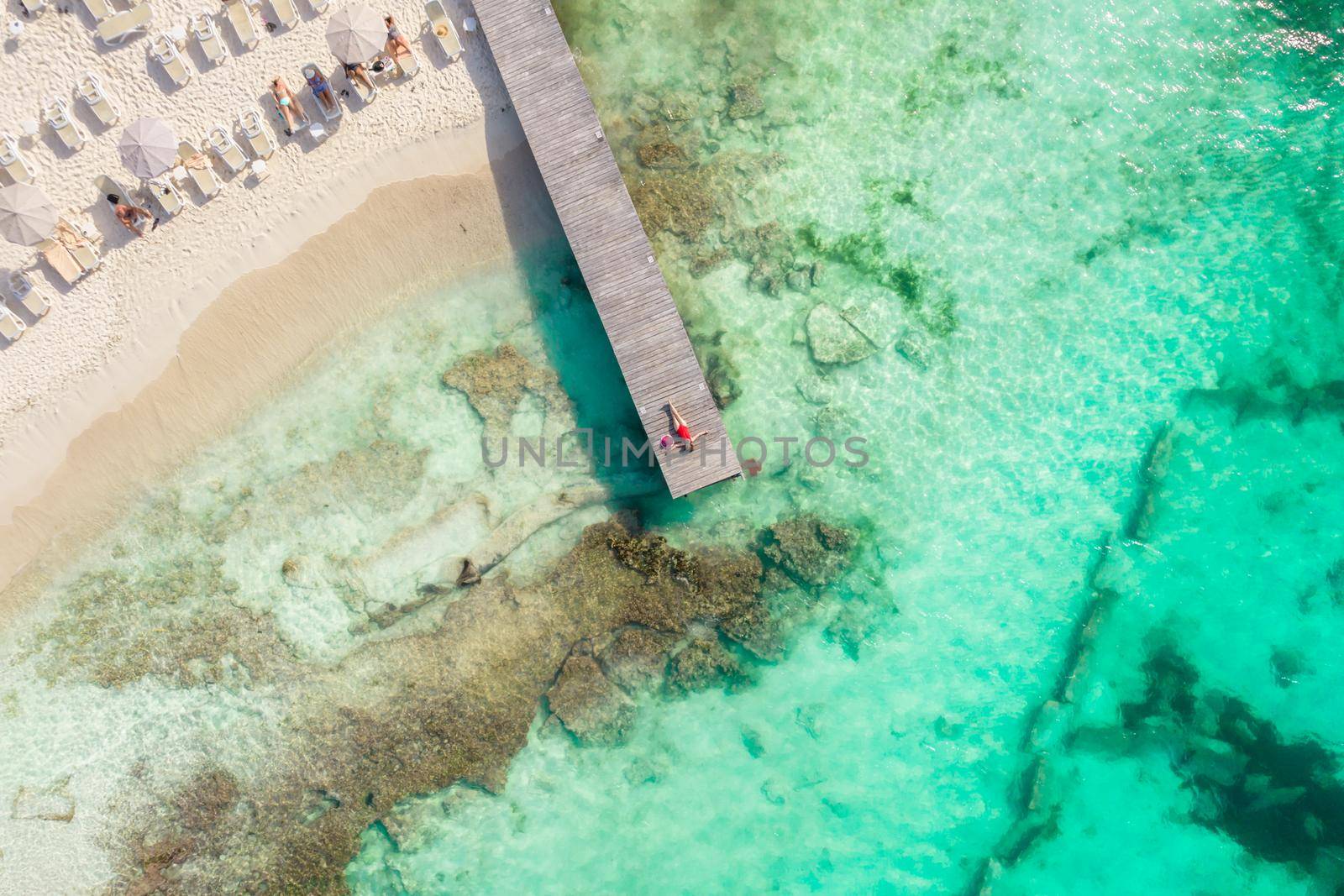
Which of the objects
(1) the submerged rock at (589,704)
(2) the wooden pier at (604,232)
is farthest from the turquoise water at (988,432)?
(2) the wooden pier at (604,232)

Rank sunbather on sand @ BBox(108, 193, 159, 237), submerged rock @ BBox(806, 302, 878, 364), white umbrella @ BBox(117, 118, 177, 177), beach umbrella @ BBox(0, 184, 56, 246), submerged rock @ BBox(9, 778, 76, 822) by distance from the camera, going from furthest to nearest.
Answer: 1. submerged rock @ BBox(806, 302, 878, 364)
2. submerged rock @ BBox(9, 778, 76, 822)
3. sunbather on sand @ BBox(108, 193, 159, 237)
4. white umbrella @ BBox(117, 118, 177, 177)
5. beach umbrella @ BBox(0, 184, 56, 246)

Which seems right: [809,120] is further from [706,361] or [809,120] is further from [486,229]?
[486,229]

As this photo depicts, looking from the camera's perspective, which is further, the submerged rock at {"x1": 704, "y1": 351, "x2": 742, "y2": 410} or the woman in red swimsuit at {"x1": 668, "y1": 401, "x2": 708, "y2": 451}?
the submerged rock at {"x1": 704, "y1": 351, "x2": 742, "y2": 410}

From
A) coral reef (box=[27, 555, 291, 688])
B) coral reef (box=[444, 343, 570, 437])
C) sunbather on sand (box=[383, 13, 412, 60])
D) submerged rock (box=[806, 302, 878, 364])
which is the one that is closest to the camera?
sunbather on sand (box=[383, 13, 412, 60])

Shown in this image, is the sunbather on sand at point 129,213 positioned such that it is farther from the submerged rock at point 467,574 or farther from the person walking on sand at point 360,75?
the submerged rock at point 467,574

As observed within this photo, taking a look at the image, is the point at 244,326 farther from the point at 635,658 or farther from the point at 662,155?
the point at 635,658

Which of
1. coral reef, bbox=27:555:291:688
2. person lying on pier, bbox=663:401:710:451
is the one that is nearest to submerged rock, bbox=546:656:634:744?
person lying on pier, bbox=663:401:710:451

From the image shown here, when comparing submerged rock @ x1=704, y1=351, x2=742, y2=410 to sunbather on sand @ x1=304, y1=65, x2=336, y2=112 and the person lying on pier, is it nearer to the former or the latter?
the person lying on pier

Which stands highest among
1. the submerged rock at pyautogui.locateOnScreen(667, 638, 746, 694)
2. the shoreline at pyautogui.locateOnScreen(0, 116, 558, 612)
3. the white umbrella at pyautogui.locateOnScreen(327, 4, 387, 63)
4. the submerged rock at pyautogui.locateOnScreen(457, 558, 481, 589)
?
the white umbrella at pyautogui.locateOnScreen(327, 4, 387, 63)
